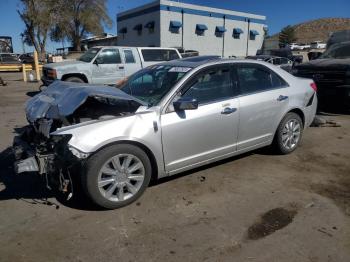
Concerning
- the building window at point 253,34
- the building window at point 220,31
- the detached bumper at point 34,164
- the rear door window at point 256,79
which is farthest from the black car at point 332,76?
the building window at point 253,34

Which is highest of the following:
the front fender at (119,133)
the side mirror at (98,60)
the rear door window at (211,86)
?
the side mirror at (98,60)

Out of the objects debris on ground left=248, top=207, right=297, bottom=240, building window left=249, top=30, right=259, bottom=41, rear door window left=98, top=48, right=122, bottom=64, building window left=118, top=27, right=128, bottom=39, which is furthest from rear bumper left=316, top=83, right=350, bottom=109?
building window left=118, top=27, right=128, bottom=39

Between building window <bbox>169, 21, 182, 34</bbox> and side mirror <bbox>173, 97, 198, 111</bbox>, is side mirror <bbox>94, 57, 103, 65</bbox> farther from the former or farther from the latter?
building window <bbox>169, 21, 182, 34</bbox>

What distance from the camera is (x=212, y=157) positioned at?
14.6 ft

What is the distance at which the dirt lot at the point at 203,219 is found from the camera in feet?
9.87

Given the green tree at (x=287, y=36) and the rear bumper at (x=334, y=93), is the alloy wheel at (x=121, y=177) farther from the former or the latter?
Result: the green tree at (x=287, y=36)

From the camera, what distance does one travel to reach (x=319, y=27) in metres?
122

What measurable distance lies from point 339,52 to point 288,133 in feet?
19.3

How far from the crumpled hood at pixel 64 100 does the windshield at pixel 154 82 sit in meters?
0.31

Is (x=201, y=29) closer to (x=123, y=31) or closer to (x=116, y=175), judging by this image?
(x=123, y=31)

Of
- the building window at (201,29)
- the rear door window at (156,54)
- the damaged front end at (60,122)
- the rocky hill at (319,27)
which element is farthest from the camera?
the rocky hill at (319,27)

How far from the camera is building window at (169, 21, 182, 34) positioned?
35.7 meters

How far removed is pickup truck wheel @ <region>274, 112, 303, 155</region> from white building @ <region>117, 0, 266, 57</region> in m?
31.5

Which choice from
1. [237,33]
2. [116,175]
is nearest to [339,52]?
[116,175]
